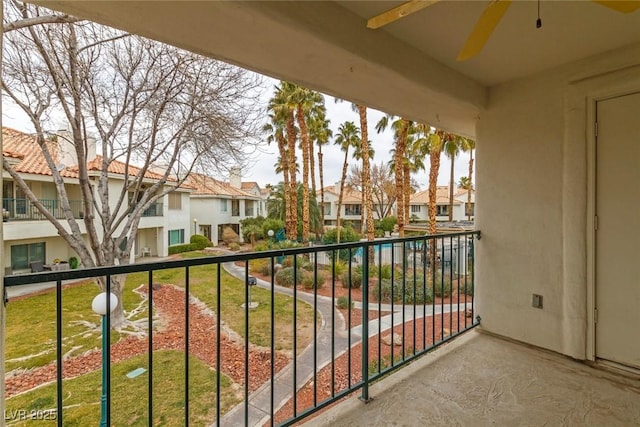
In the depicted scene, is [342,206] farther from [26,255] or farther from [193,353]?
[193,353]

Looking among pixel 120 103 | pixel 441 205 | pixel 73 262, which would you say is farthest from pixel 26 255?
pixel 441 205

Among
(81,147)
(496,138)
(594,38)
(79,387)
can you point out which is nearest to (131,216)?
(81,147)

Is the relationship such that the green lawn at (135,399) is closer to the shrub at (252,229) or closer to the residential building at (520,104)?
the residential building at (520,104)

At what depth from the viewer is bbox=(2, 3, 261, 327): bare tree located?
504cm

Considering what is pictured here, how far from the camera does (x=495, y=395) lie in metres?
1.77

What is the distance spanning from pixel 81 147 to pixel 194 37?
5.91 meters

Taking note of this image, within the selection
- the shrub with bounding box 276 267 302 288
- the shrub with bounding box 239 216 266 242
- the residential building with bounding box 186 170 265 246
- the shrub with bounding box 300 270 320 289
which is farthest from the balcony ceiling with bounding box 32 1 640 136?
the residential building with bounding box 186 170 265 246

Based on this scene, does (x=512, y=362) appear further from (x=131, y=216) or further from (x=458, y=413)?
(x=131, y=216)

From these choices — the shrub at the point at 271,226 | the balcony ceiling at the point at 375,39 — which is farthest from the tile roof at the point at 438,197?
the balcony ceiling at the point at 375,39

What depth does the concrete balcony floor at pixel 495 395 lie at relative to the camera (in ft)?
5.16

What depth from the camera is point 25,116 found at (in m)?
5.38

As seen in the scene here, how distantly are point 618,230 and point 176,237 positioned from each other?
16.1 metres

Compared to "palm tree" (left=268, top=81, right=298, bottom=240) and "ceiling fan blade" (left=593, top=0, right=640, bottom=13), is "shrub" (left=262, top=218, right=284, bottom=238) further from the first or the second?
"ceiling fan blade" (left=593, top=0, right=640, bottom=13)

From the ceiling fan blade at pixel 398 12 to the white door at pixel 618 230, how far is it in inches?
64.7
